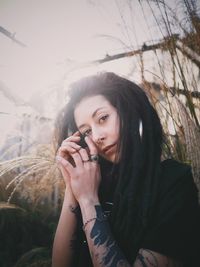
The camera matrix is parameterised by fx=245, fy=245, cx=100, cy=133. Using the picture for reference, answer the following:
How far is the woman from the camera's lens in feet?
3.27

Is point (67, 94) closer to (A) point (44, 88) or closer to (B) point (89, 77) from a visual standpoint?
(B) point (89, 77)

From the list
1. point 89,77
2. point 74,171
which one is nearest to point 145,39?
point 89,77

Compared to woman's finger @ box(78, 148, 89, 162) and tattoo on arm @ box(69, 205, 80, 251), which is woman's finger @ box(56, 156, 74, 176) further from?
tattoo on arm @ box(69, 205, 80, 251)

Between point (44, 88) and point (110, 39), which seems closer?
point (110, 39)

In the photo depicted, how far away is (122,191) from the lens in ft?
4.12

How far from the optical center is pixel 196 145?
1.33 m

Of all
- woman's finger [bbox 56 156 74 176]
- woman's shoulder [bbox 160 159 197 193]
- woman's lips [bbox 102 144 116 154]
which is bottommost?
woman's shoulder [bbox 160 159 197 193]

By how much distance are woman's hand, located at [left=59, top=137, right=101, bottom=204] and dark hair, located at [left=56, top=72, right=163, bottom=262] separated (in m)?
0.12

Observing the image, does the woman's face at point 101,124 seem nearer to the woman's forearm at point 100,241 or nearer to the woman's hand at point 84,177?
the woman's hand at point 84,177

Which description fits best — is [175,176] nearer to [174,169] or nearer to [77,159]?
[174,169]

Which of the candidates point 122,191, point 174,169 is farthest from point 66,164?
point 174,169

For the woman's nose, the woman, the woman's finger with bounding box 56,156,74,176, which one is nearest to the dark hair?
the woman

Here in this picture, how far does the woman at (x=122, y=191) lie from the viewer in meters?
1.00

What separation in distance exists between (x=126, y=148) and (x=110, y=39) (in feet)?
3.73
